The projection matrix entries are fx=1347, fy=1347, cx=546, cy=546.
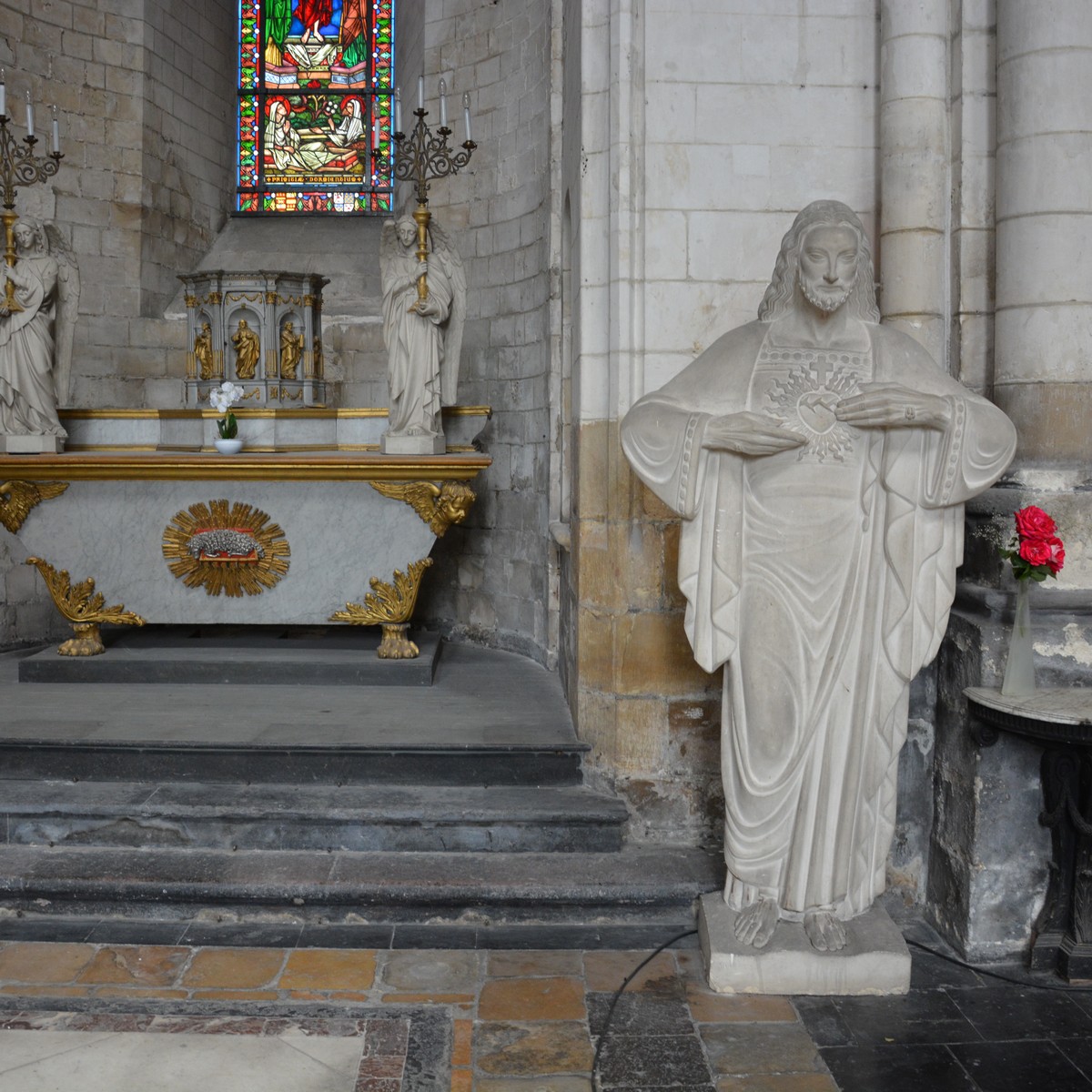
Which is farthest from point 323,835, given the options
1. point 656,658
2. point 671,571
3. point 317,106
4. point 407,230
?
point 317,106

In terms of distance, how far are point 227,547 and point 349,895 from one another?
2603 millimetres

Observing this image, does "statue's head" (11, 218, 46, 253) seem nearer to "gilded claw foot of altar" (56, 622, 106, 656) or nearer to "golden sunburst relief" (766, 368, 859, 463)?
"gilded claw foot of altar" (56, 622, 106, 656)

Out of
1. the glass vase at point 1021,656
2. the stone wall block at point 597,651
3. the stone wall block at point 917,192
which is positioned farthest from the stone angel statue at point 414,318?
the glass vase at point 1021,656

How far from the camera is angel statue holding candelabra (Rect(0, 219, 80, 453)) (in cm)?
666

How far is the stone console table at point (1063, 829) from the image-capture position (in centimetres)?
407

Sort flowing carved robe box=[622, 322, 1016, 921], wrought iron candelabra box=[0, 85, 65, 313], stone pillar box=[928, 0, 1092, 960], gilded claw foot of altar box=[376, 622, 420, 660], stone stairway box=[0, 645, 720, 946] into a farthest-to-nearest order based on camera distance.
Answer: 1. gilded claw foot of altar box=[376, 622, 420, 660]
2. wrought iron candelabra box=[0, 85, 65, 313]
3. stone stairway box=[0, 645, 720, 946]
4. stone pillar box=[928, 0, 1092, 960]
5. flowing carved robe box=[622, 322, 1016, 921]

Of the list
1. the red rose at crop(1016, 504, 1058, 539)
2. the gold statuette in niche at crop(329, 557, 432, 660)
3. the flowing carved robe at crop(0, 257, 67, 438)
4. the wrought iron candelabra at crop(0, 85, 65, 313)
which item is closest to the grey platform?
the gold statuette in niche at crop(329, 557, 432, 660)

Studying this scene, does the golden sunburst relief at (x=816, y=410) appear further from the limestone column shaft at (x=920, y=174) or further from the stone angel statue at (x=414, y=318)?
the stone angel statue at (x=414, y=318)

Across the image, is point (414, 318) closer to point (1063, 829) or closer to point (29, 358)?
point (29, 358)

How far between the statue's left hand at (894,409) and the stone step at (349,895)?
1858 mm

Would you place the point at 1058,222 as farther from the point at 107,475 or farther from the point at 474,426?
the point at 107,475

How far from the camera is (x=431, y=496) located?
21.9 ft

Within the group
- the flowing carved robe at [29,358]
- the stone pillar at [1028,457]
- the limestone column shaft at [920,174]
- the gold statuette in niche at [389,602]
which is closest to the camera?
the stone pillar at [1028,457]

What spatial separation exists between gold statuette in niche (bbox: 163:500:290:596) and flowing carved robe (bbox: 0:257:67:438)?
81 cm
